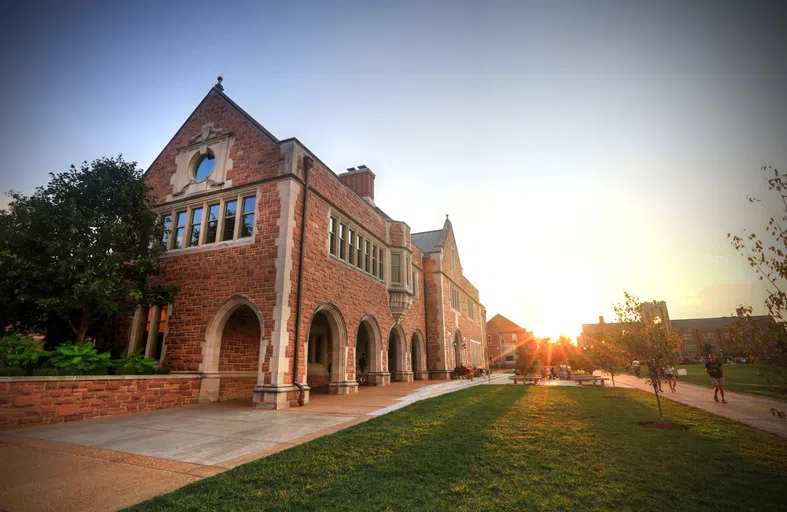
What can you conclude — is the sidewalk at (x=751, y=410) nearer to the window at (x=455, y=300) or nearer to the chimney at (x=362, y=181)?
the chimney at (x=362, y=181)

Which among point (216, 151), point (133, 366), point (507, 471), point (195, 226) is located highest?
Answer: point (216, 151)

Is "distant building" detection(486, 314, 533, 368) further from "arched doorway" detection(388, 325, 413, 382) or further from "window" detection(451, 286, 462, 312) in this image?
"arched doorway" detection(388, 325, 413, 382)

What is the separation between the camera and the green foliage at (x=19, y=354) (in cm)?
890

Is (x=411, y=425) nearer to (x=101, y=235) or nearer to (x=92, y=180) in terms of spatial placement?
(x=101, y=235)

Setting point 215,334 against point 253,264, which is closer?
point 253,264

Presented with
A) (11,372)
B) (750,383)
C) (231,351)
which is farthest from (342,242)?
(750,383)

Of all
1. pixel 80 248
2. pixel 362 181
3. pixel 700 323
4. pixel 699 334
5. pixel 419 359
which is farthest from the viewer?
pixel 700 323

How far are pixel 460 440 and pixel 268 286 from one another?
313 inches

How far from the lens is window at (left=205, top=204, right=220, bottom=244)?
14.2 metres

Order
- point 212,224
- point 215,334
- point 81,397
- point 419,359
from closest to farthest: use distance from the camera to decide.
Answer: point 81,397
point 215,334
point 212,224
point 419,359

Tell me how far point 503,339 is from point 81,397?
6954 cm

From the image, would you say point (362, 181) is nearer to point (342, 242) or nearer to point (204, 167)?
point (342, 242)

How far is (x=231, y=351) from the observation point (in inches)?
550

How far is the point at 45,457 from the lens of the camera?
5.70 metres
